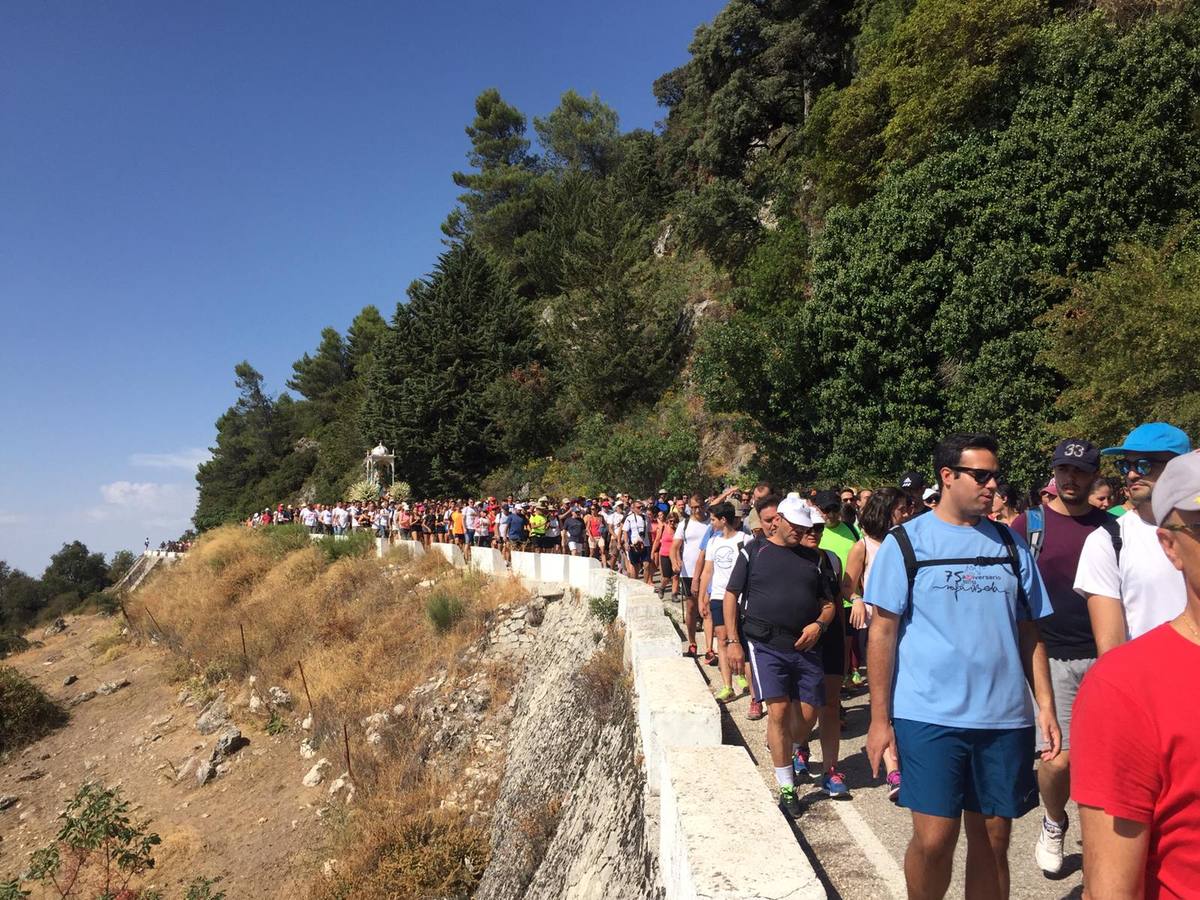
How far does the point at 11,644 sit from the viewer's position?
115 feet

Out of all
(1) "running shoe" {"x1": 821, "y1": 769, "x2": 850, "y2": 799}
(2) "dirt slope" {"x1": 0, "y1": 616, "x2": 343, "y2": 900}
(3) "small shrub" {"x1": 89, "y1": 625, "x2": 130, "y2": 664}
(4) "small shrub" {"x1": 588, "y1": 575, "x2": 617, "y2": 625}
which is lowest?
(2) "dirt slope" {"x1": 0, "y1": 616, "x2": 343, "y2": 900}

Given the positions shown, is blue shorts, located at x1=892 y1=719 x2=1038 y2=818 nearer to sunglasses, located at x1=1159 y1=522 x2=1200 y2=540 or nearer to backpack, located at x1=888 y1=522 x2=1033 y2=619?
backpack, located at x1=888 y1=522 x2=1033 y2=619

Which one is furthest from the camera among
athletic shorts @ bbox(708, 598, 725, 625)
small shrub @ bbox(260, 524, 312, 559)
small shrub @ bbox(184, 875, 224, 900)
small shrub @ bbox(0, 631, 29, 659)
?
small shrub @ bbox(0, 631, 29, 659)

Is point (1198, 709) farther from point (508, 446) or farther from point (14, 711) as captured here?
point (508, 446)

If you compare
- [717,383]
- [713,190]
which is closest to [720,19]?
[713,190]

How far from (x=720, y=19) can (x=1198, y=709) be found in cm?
3498

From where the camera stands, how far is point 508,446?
34.7 meters

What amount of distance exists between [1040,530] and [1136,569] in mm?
949

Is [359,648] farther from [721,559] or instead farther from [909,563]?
[909,563]

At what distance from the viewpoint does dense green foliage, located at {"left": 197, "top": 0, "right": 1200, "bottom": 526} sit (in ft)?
46.4

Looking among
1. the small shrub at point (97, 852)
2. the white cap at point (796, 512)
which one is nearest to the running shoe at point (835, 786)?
the white cap at point (796, 512)

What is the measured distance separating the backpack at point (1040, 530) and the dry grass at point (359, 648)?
25.7ft

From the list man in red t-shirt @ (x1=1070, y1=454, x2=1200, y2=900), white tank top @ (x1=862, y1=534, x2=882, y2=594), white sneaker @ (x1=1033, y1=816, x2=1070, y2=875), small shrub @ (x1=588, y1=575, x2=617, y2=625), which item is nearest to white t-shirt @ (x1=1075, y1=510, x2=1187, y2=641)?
white sneaker @ (x1=1033, y1=816, x2=1070, y2=875)

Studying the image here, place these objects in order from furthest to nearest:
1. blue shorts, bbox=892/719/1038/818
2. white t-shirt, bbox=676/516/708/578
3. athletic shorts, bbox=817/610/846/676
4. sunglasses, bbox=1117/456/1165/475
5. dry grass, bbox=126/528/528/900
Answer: dry grass, bbox=126/528/528/900
white t-shirt, bbox=676/516/708/578
athletic shorts, bbox=817/610/846/676
sunglasses, bbox=1117/456/1165/475
blue shorts, bbox=892/719/1038/818
